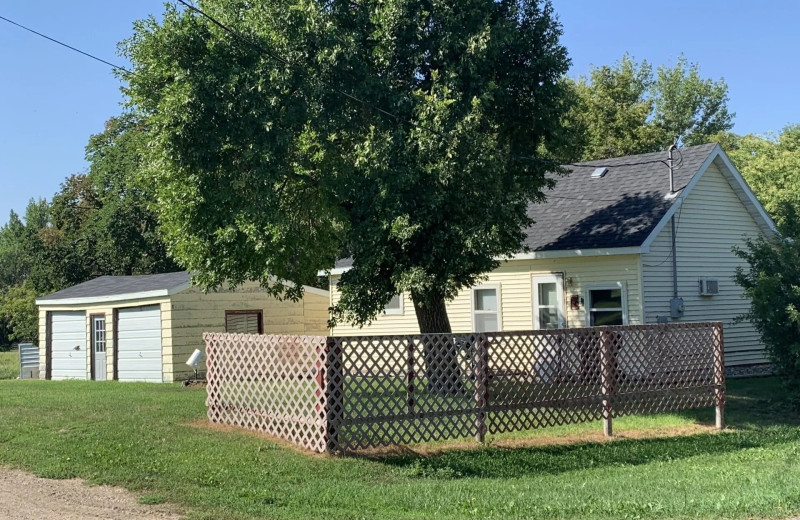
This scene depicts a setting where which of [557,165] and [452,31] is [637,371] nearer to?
[557,165]

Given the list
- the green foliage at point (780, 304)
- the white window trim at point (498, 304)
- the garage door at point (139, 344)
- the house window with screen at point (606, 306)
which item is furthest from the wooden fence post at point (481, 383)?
the garage door at point (139, 344)

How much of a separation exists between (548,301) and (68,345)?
15.2 metres

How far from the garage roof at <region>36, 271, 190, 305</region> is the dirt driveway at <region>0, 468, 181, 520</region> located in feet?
42.4

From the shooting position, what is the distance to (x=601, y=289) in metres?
18.8

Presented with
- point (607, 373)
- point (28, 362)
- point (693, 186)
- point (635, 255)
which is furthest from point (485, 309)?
point (28, 362)

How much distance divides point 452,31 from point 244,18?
3.69m

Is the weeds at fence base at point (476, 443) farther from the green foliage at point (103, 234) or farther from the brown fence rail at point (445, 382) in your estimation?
the green foliage at point (103, 234)

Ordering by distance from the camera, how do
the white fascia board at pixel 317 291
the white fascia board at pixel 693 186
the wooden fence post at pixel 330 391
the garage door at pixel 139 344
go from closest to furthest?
the wooden fence post at pixel 330 391 < the white fascia board at pixel 693 186 < the garage door at pixel 139 344 < the white fascia board at pixel 317 291

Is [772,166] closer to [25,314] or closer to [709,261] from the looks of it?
[709,261]

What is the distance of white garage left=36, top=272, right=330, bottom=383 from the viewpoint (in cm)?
2202

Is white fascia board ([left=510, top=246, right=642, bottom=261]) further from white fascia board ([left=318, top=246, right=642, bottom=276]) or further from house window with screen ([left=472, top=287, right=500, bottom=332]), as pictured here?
house window with screen ([left=472, top=287, right=500, bottom=332])

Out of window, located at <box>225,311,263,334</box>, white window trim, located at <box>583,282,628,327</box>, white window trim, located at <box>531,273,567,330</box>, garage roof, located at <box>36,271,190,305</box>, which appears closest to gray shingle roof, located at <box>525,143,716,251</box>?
white window trim, located at <box>531,273,567,330</box>

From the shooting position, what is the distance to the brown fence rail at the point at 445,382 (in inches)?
413

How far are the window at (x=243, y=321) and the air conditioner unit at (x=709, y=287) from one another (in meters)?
11.8
